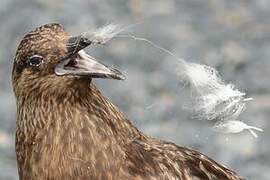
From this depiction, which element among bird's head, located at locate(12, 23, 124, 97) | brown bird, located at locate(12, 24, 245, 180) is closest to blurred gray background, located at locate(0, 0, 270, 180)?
brown bird, located at locate(12, 24, 245, 180)

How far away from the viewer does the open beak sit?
3377 mm

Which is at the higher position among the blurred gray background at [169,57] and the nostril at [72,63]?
the blurred gray background at [169,57]

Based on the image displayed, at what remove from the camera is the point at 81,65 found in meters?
3.45

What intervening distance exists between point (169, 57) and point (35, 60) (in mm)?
2897

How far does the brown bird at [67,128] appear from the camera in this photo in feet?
11.4

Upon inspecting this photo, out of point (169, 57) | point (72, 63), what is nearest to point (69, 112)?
point (72, 63)

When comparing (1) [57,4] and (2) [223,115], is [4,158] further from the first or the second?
(2) [223,115]

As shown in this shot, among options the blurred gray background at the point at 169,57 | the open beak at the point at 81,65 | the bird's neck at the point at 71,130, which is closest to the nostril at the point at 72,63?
the open beak at the point at 81,65

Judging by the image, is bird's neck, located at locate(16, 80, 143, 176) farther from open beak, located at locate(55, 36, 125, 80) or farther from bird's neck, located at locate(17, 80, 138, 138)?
open beak, located at locate(55, 36, 125, 80)

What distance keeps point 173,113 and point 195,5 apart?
3.55ft

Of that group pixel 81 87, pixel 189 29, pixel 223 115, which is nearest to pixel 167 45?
pixel 189 29

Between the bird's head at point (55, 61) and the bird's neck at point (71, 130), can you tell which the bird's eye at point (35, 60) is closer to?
the bird's head at point (55, 61)

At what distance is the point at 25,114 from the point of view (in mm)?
3639

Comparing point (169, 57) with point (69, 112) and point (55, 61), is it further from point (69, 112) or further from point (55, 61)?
point (55, 61)
